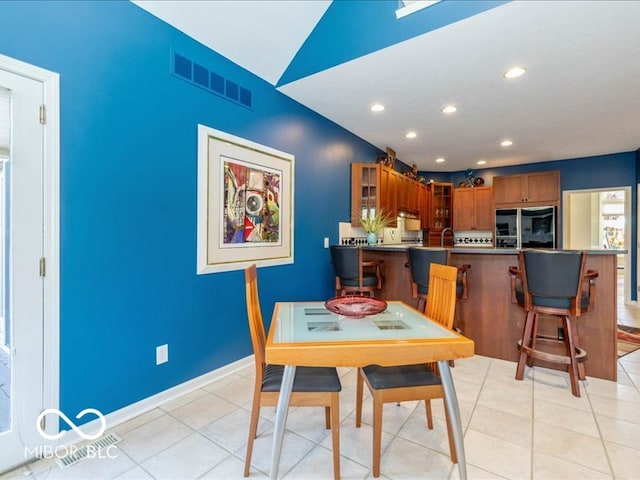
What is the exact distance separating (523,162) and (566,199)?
1028 millimetres

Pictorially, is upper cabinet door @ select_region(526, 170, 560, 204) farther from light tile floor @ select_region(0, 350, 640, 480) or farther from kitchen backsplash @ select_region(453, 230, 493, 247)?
light tile floor @ select_region(0, 350, 640, 480)

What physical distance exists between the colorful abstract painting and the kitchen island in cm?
148

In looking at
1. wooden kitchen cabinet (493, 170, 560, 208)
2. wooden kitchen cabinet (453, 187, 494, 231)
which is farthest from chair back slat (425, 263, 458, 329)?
wooden kitchen cabinet (453, 187, 494, 231)

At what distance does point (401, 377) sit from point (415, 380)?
0.07 metres

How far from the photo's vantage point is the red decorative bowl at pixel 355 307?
179cm

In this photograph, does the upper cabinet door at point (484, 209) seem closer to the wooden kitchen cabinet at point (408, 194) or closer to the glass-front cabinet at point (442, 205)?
the glass-front cabinet at point (442, 205)

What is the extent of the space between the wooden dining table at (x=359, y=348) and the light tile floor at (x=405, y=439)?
0.32m

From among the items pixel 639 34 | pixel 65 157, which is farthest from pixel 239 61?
pixel 639 34

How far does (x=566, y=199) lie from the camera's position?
5.93 metres

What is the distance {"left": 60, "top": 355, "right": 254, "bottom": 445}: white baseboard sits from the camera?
6.17 ft

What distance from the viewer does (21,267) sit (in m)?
1.69

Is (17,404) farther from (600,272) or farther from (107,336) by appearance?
(600,272)

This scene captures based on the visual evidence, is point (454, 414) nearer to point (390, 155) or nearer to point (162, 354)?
point (162, 354)

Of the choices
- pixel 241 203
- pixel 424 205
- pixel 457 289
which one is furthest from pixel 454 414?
pixel 424 205
